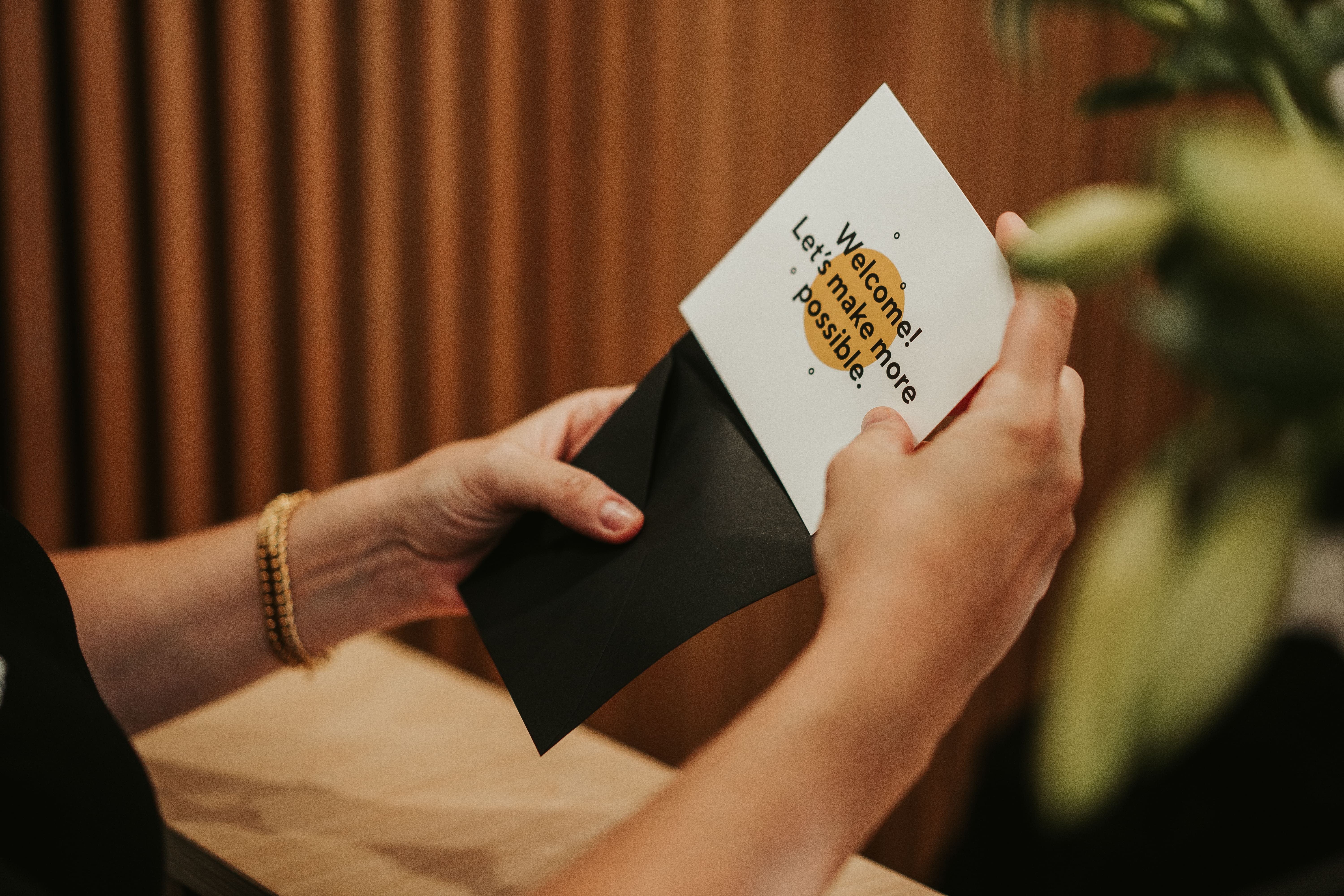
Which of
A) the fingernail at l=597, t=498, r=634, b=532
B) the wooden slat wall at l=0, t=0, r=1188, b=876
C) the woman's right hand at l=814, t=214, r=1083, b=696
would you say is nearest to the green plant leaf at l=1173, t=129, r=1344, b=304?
the woman's right hand at l=814, t=214, r=1083, b=696

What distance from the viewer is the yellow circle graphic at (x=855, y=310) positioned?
1.69 ft

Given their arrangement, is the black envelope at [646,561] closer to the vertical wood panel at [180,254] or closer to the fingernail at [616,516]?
Answer: the fingernail at [616,516]

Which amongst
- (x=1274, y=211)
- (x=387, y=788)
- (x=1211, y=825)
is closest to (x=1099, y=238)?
(x=1274, y=211)

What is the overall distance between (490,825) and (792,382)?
42 centimetres

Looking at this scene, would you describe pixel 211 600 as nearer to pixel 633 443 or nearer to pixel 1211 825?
pixel 633 443

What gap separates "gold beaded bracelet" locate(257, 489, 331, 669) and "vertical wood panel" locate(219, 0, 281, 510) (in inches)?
19.6

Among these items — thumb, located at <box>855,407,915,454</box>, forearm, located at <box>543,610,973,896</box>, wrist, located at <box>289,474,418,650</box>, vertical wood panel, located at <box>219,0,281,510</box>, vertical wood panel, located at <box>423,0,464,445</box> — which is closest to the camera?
forearm, located at <box>543,610,973,896</box>

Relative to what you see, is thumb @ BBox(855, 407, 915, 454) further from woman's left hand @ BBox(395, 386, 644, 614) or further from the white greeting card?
woman's left hand @ BBox(395, 386, 644, 614)

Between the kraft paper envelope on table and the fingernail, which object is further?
the fingernail

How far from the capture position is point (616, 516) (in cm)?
62

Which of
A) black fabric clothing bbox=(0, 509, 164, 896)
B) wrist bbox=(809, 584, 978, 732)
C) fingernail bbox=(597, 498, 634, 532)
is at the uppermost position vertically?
wrist bbox=(809, 584, 978, 732)

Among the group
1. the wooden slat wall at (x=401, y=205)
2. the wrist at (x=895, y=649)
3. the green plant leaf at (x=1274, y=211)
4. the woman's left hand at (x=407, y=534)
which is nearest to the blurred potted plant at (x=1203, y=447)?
the green plant leaf at (x=1274, y=211)

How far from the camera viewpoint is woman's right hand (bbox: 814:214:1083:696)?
34cm

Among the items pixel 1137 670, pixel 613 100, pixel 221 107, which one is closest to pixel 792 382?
pixel 1137 670
